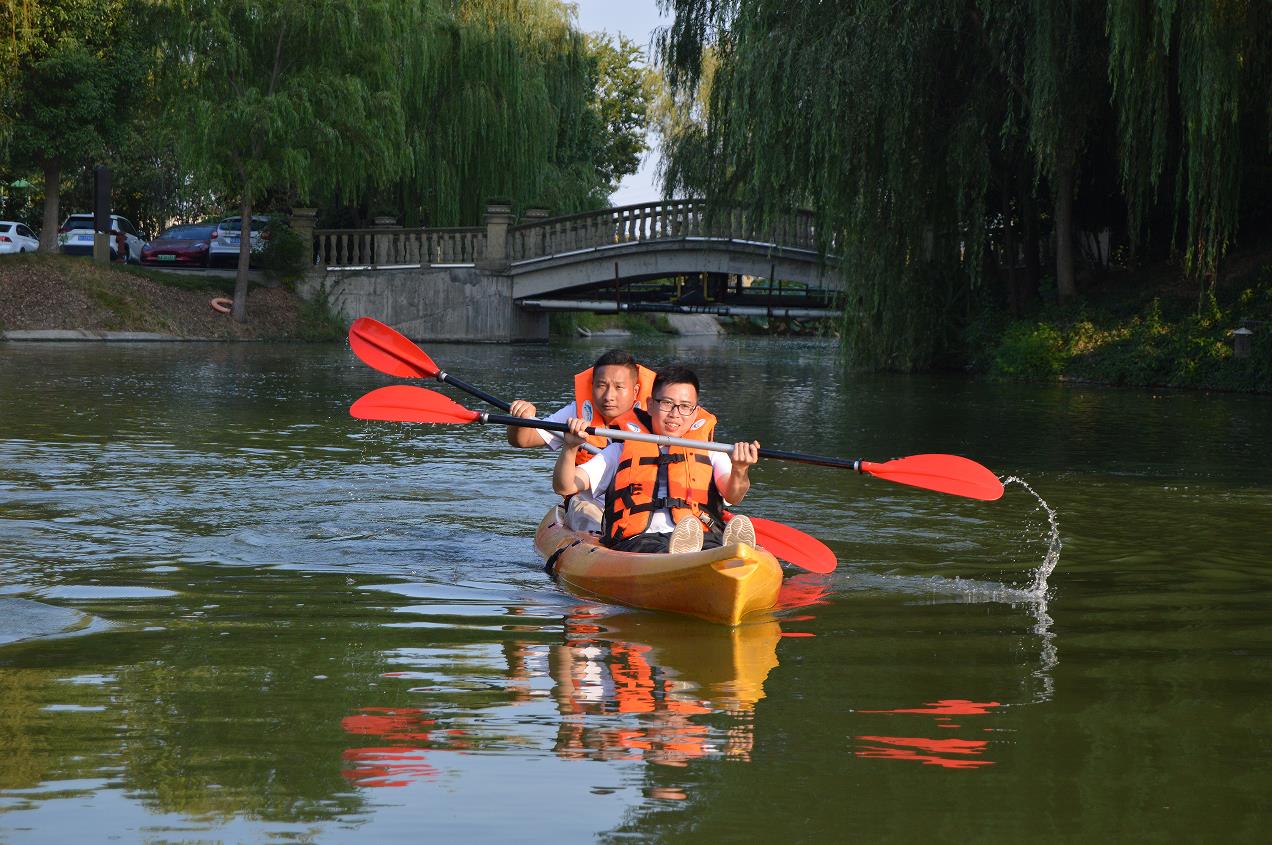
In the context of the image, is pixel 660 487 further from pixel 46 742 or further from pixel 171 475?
pixel 171 475

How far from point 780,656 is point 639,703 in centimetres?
95

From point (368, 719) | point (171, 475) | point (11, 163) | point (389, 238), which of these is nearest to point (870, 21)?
point (171, 475)

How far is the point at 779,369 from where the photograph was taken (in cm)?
2722

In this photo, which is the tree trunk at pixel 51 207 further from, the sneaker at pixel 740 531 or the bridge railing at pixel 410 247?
the sneaker at pixel 740 531

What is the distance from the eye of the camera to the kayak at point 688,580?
593cm

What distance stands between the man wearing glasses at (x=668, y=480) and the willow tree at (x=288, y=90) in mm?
23734

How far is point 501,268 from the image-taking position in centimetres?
3506

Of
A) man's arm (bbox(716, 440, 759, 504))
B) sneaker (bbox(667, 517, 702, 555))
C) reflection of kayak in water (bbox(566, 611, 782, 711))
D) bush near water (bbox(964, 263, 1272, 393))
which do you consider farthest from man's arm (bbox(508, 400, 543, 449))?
bush near water (bbox(964, 263, 1272, 393))

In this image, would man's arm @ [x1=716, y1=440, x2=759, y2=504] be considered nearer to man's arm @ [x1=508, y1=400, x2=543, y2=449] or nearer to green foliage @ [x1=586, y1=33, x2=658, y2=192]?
man's arm @ [x1=508, y1=400, x2=543, y2=449]

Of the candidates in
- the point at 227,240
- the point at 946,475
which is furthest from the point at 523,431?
the point at 227,240

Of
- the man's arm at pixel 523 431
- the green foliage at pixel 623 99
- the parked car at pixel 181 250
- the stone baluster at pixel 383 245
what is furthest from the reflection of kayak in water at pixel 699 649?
the green foliage at pixel 623 99

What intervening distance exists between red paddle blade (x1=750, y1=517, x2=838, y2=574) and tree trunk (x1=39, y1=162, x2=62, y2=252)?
29.0 metres

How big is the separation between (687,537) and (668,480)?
30.4 inches

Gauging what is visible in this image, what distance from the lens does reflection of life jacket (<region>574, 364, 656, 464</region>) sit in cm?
751
